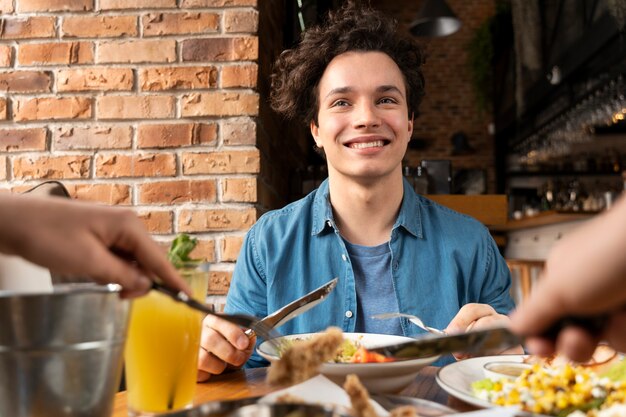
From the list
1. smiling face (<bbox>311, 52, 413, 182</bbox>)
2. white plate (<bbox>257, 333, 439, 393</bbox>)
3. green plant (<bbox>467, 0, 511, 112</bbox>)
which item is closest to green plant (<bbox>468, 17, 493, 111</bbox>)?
green plant (<bbox>467, 0, 511, 112</bbox>)

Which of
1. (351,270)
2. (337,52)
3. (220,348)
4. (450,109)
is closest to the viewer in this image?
(220,348)

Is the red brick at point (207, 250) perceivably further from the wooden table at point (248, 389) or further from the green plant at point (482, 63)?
the green plant at point (482, 63)

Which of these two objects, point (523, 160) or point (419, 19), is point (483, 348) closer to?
point (419, 19)

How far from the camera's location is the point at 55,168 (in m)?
2.05

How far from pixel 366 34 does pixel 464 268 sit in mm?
816

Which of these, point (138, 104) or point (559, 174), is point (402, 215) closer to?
point (138, 104)

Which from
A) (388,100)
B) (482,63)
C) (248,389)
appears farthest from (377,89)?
(482,63)

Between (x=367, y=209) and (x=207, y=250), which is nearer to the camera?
(x=367, y=209)

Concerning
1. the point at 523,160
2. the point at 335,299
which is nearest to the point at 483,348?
the point at 335,299

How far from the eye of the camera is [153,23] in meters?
2.06

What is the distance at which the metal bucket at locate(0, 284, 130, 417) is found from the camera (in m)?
0.56

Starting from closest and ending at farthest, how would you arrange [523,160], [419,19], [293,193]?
[293,193] < [419,19] < [523,160]

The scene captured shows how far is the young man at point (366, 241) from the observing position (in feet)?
5.08

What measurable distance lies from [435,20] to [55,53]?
3550 mm
